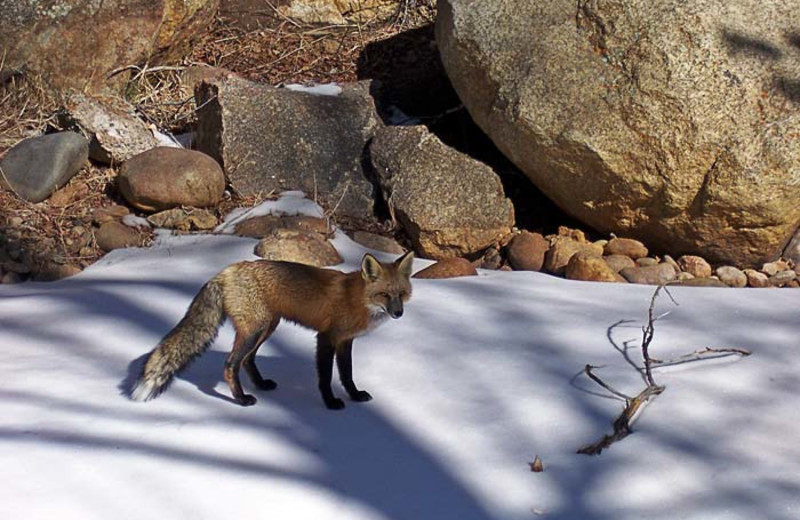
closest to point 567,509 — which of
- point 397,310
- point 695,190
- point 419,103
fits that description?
point 397,310

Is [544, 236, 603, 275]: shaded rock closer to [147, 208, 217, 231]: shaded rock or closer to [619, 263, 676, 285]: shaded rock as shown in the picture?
[619, 263, 676, 285]: shaded rock

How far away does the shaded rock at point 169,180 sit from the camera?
725 cm

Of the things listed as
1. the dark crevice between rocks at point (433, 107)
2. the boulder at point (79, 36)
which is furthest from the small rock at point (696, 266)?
the boulder at point (79, 36)

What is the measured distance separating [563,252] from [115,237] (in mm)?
3316

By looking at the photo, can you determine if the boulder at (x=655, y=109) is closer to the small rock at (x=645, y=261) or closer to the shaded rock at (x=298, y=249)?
the small rock at (x=645, y=261)

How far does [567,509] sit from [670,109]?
146 inches

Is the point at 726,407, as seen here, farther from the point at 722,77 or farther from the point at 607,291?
the point at 722,77

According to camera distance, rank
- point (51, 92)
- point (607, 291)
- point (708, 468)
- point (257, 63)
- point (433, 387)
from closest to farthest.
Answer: point (708, 468), point (433, 387), point (607, 291), point (51, 92), point (257, 63)

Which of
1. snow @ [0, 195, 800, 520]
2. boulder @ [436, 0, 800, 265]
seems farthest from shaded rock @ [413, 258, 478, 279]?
boulder @ [436, 0, 800, 265]

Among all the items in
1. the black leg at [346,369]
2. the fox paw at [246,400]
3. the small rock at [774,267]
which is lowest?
the small rock at [774,267]

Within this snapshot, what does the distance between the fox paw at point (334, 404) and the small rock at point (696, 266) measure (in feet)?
11.3

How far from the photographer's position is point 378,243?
23.9ft

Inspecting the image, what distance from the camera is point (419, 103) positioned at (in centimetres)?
866

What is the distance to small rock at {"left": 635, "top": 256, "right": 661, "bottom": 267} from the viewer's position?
6884 millimetres
